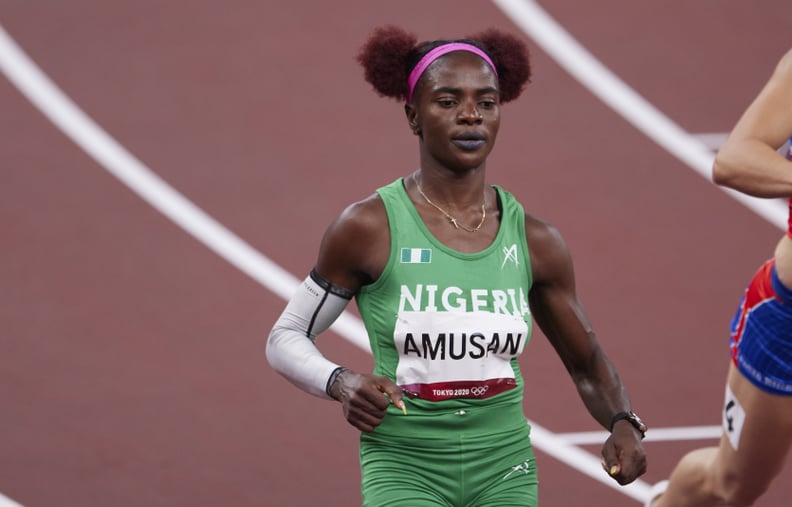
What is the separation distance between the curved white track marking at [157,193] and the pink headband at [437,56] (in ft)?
8.53

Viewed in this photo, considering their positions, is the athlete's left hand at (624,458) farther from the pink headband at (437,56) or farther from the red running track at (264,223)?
the red running track at (264,223)

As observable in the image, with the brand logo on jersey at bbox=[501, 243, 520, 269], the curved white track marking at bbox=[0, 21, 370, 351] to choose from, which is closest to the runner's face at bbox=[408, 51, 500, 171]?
the brand logo on jersey at bbox=[501, 243, 520, 269]

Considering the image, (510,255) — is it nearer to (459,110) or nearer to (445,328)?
(445,328)

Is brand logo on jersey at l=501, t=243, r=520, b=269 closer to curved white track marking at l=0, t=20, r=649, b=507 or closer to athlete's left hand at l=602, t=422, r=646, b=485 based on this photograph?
athlete's left hand at l=602, t=422, r=646, b=485

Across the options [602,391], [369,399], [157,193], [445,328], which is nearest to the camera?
[369,399]

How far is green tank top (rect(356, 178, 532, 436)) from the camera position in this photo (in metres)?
3.66

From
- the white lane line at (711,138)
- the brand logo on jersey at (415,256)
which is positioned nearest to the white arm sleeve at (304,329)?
the brand logo on jersey at (415,256)

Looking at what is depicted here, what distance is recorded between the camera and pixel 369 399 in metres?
3.40

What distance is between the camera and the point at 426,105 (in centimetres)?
386

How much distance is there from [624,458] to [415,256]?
82 cm

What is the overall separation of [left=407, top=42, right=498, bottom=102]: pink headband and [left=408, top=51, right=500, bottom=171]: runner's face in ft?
0.07

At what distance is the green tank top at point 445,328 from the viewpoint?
12.0 ft

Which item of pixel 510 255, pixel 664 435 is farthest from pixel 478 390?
pixel 664 435

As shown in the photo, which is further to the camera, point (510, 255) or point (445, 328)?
point (510, 255)
